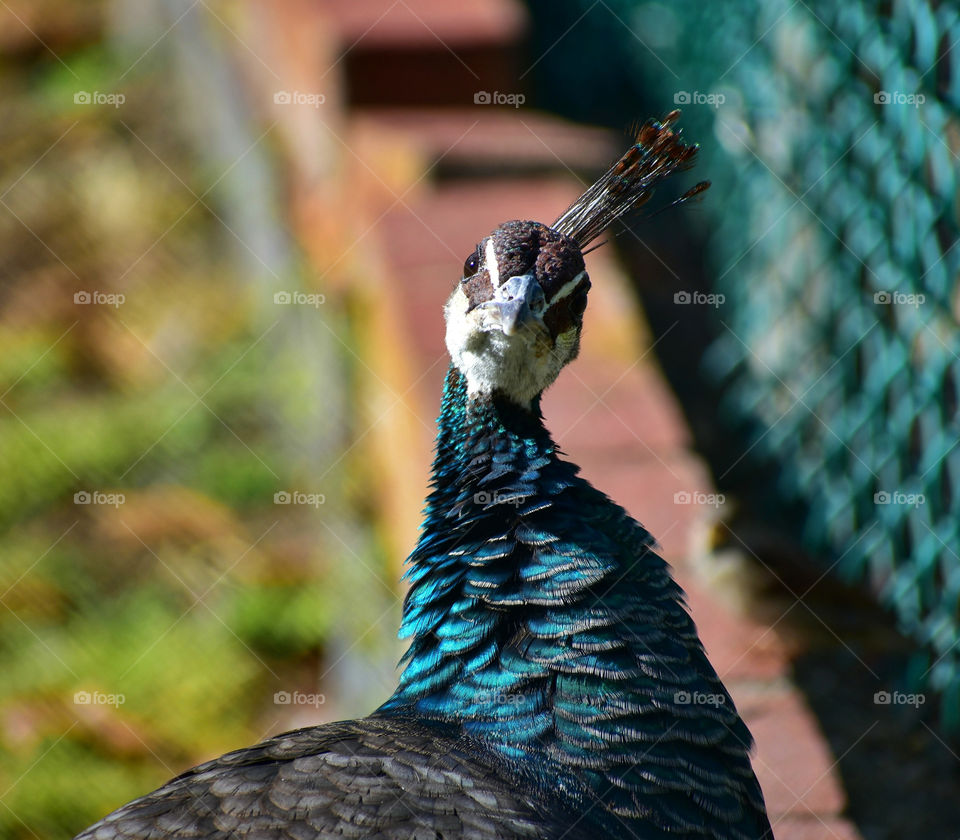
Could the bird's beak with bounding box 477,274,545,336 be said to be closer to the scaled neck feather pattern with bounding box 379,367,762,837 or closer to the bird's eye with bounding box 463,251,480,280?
the bird's eye with bounding box 463,251,480,280

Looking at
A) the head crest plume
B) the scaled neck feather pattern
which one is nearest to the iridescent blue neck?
the scaled neck feather pattern

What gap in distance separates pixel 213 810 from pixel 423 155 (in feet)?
9.00

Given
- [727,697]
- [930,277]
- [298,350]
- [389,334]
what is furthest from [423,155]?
[727,697]

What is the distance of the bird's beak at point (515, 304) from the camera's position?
7.22 ft

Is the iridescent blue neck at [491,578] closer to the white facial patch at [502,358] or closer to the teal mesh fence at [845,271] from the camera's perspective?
the white facial patch at [502,358]

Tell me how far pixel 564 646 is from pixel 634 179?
1.04 metres

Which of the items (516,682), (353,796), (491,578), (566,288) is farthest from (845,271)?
(353,796)

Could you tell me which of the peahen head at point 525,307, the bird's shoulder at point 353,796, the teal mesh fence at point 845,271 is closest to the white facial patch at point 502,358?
the peahen head at point 525,307

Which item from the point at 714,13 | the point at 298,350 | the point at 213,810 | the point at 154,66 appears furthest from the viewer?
the point at 154,66

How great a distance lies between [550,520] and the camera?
214 cm

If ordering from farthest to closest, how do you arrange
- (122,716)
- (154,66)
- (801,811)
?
(154,66), (122,716), (801,811)

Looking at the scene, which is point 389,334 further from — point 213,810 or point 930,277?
point 213,810

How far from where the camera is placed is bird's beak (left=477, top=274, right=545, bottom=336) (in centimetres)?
220

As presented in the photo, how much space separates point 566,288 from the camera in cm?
232
